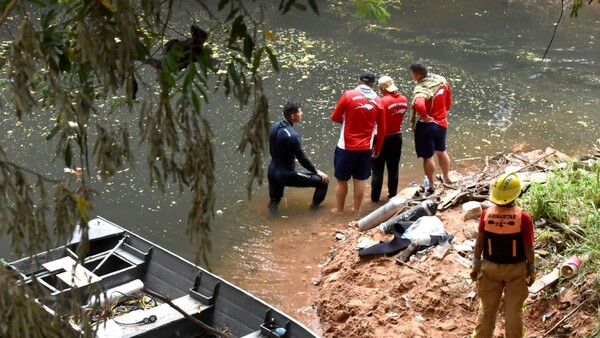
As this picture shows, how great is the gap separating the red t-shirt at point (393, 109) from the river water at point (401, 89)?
1.33 m

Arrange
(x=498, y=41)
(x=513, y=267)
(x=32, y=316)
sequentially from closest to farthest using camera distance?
(x=32, y=316), (x=513, y=267), (x=498, y=41)

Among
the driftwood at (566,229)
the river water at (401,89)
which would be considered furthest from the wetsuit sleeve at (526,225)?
the river water at (401,89)

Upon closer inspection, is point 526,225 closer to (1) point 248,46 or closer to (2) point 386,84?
(1) point 248,46

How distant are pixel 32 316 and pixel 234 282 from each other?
662cm

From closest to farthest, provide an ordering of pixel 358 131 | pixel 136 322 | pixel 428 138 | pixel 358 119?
pixel 136 322 → pixel 358 119 → pixel 358 131 → pixel 428 138

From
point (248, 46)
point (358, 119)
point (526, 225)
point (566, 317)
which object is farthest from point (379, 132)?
point (248, 46)

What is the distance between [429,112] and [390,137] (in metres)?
0.68

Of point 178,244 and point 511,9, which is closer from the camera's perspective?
point 178,244

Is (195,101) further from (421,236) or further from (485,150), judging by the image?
Answer: (485,150)

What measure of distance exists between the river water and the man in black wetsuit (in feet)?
0.95

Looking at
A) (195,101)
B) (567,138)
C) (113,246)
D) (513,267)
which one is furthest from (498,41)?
(195,101)

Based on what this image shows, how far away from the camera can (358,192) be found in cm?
1165

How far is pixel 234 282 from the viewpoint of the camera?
10234mm

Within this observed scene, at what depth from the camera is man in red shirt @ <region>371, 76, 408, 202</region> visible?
36.7 ft
